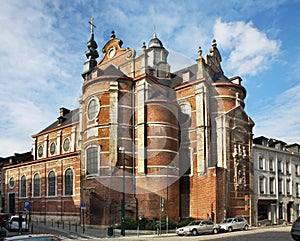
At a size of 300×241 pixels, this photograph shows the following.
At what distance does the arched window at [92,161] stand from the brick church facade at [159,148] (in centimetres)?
9

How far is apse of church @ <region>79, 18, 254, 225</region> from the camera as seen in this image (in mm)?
34062

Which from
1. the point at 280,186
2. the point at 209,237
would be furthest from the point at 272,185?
the point at 209,237

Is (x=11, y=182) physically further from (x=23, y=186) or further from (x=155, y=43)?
(x=155, y=43)

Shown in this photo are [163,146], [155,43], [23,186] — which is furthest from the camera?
[23,186]

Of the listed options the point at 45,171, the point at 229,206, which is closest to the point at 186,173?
the point at 229,206

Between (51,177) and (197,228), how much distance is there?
71.6 feet

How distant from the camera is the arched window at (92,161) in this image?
3497 centimetres

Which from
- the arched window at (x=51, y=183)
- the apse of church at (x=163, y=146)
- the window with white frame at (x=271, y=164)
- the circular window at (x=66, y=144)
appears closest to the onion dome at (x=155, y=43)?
the apse of church at (x=163, y=146)

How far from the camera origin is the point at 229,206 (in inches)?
1362

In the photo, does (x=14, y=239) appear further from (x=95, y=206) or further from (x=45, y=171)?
(x=45, y=171)

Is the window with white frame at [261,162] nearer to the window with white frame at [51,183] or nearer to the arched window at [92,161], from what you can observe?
the arched window at [92,161]

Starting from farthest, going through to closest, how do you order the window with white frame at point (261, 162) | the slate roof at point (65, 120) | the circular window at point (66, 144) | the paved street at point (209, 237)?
the slate roof at point (65, 120) → the circular window at point (66, 144) → the window with white frame at point (261, 162) → the paved street at point (209, 237)

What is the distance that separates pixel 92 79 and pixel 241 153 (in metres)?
16.2

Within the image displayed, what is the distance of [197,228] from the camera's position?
28.1 metres
